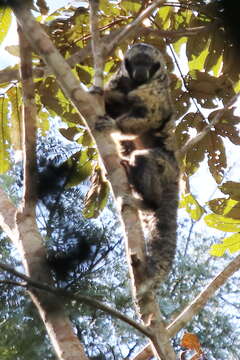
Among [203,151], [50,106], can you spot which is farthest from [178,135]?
[50,106]

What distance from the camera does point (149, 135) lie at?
16.6 ft

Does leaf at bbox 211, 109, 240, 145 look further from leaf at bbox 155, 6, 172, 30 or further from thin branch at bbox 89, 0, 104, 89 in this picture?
thin branch at bbox 89, 0, 104, 89

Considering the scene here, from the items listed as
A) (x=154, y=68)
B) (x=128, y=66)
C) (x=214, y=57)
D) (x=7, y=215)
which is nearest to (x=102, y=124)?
(x=7, y=215)

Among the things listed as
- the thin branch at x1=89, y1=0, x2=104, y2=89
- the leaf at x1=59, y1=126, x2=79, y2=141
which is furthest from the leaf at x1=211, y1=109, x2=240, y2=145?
the thin branch at x1=89, y1=0, x2=104, y2=89

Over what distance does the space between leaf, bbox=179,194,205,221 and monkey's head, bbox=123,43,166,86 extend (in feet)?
3.44

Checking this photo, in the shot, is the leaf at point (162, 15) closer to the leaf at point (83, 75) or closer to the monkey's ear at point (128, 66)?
the monkey's ear at point (128, 66)

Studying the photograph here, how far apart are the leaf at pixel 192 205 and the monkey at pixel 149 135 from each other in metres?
0.19

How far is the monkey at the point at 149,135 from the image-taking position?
4605 mm

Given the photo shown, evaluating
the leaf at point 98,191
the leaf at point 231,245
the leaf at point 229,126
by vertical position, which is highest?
the leaf at point 98,191

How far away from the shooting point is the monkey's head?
5.07 meters

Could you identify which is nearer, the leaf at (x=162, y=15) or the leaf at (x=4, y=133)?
the leaf at (x=4, y=133)

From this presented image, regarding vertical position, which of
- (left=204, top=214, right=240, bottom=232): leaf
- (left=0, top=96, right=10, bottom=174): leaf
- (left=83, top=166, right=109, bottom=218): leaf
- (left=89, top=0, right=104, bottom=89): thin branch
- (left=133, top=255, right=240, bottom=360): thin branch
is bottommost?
(left=133, top=255, right=240, bottom=360): thin branch

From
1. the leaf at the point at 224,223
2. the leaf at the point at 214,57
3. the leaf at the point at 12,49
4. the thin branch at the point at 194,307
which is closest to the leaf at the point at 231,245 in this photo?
the leaf at the point at 224,223

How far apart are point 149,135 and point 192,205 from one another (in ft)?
2.26
